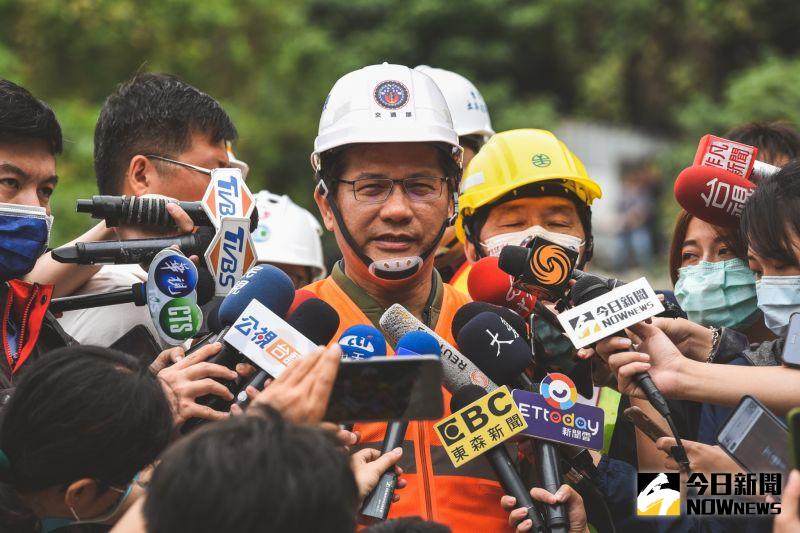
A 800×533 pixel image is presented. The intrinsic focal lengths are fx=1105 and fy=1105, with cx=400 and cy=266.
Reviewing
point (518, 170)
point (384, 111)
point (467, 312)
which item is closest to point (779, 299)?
point (467, 312)

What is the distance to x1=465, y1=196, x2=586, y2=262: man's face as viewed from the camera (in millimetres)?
4789

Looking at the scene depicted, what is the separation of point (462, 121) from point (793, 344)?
3.34 meters

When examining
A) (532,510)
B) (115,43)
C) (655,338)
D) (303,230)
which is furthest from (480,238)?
(115,43)

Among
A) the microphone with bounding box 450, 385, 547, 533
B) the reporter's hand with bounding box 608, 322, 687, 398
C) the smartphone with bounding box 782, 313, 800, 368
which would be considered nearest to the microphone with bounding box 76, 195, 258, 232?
the microphone with bounding box 450, 385, 547, 533

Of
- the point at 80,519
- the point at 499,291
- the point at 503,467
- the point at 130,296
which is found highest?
the point at 499,291

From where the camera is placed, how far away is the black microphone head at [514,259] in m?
3.65

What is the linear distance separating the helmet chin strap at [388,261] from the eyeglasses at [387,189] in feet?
0.38

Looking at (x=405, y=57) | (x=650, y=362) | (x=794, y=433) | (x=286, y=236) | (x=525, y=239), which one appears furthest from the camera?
(x=405, y=57)

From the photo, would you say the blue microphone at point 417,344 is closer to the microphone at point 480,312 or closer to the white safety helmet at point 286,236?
the microphone at point 480,312

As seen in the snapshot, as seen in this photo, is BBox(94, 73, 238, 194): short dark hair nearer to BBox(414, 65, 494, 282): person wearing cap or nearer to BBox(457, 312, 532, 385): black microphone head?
BBox(414, 65, 494, 282): person wearing cap

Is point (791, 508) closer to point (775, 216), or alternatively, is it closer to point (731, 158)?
point (775, 216)

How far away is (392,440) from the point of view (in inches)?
137

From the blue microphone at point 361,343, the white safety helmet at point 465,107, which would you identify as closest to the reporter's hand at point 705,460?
the blue microphone at point 361,343

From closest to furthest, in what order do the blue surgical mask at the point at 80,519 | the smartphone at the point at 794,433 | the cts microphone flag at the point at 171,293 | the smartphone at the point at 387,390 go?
the smartphone at the point at 794,433 < the smartphone at the point at 387,390 < the blue surgical mask at the point at 80,519 < the cts microphone flag at the point at 171,293
